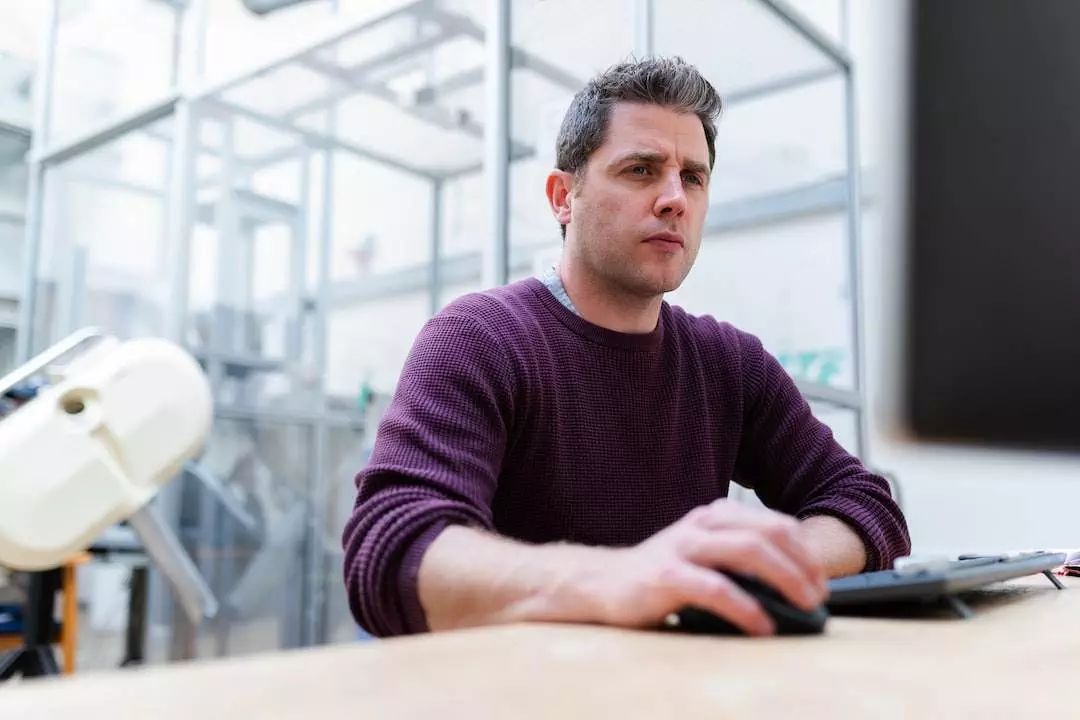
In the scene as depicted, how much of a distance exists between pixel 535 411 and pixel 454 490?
0.21 meters

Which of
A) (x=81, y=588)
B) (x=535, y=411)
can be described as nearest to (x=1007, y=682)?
(x=535, y=411)

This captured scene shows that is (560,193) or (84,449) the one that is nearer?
(560,193)

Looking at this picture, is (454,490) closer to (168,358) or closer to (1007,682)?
(1007,682)

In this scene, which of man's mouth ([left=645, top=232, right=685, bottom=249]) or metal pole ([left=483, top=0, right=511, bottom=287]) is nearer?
man's mouth ([left=645, top=232, right=685, bottom=249])

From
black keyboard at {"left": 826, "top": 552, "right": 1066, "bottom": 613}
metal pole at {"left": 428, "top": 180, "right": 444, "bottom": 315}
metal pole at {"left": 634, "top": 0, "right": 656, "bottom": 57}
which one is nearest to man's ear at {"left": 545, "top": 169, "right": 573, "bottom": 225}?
metal pole at {"left": 634, "top": 0, "right": 656, "bottom": 57}

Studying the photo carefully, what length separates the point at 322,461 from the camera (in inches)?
114

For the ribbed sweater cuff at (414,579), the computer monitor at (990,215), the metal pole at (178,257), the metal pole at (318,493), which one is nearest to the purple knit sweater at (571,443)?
the ribbed sweater cuff at (414,579)

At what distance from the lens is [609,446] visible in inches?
38.0

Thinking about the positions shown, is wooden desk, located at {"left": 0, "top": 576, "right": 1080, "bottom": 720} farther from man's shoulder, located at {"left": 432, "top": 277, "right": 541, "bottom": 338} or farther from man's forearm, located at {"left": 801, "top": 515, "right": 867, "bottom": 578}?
man's shoulder, located at {"left": 432, "top": 277, "right": 541, "bottom": 338}

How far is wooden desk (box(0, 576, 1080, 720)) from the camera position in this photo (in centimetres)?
27

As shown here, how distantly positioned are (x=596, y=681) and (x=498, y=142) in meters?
1.42

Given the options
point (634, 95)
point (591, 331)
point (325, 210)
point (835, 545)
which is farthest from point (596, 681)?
point (325, 210)

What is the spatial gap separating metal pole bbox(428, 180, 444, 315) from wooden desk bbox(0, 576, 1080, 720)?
3.28m

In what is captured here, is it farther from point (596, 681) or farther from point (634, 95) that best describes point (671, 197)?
point (596, 681)
